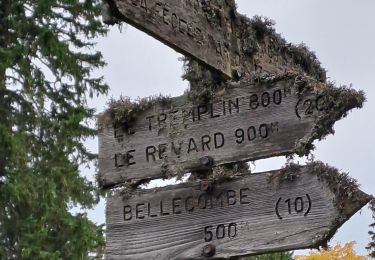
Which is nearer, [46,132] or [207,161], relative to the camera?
[207,161]

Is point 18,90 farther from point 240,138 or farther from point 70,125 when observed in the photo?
point 240,138

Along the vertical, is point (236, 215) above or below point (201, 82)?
below

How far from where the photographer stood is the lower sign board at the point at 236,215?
148 inches

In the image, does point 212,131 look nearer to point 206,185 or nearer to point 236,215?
point 206,185

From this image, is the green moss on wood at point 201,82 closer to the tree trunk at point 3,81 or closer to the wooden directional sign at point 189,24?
the wooden directional sign at point 189,24

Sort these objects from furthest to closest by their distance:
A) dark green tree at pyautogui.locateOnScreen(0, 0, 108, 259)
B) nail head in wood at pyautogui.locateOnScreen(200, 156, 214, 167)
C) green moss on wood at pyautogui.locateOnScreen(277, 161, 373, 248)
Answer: dark green tree at pyautogui.locateOnScreen(0, 0, 108, 259) < nail head in wood at pyautogui.locateOnScreen(200, 156, 214, 167) < green moss on wood at pyautogui.locateOnScreen(277, 161, 373, 248)

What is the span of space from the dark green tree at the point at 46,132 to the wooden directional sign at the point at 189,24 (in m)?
14.7

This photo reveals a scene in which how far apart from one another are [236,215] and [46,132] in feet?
53.5

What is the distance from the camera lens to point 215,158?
4.06 meters

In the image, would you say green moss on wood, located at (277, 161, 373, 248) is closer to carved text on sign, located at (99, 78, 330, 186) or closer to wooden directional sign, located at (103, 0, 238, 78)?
carved text on sign, located at (99, 78, 330, 186)

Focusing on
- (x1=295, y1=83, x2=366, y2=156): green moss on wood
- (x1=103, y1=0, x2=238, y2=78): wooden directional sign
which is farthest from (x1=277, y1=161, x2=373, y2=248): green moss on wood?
(x1=103, y1=0, x2=238, y2=78): wooden directional sign

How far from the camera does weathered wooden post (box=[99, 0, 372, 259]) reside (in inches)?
151

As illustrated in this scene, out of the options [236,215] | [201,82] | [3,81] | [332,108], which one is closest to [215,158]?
[236,215]

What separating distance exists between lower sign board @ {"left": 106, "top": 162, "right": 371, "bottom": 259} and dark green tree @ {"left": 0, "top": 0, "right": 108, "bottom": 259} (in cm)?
1493
